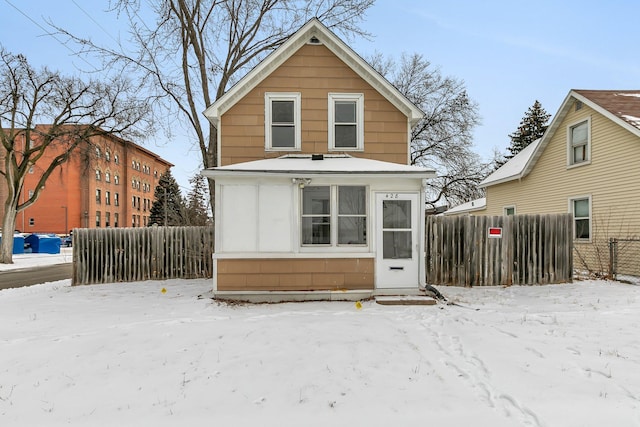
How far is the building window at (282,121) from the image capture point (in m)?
8.89

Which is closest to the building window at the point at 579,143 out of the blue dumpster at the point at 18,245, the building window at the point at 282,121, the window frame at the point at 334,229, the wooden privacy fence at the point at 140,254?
the window frame at the point at 334,229

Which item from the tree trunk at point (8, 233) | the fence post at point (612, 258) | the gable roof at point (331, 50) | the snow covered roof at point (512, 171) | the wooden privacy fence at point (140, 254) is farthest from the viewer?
the tree trunk at point (8, 233)

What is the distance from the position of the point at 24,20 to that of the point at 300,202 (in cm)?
1312

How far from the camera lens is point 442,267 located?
9.83 m

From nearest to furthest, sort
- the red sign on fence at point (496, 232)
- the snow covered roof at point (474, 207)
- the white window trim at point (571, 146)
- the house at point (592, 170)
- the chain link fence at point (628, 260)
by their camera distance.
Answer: the red sign on fence at point (496, 232) → the chain link fence at point (628, 260) → the house at point (592, 170) → the white window trim at point (571, 146) → the snow covered roof at point (474, 207)

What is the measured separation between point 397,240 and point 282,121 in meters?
4.24

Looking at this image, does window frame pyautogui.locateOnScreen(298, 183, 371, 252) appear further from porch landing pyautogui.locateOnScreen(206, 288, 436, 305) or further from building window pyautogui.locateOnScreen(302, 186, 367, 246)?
porch landing pyautogui.locateOnScreen(206, 288, 436, 305)

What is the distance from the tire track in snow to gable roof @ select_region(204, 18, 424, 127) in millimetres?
5833

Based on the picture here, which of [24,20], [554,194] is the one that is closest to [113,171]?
[24,20]

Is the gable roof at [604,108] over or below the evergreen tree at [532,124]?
below

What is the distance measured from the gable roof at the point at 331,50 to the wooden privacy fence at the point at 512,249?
11.5 ft

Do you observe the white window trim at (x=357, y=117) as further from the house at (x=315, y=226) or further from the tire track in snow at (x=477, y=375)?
the tire track in snow at (x=477, y=375)

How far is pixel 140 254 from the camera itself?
1084 centimetres

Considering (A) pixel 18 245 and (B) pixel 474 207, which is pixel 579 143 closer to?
(B) pixel 474 207
